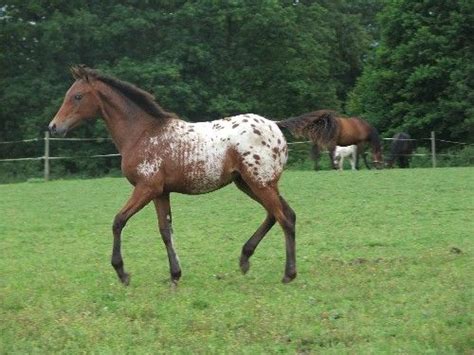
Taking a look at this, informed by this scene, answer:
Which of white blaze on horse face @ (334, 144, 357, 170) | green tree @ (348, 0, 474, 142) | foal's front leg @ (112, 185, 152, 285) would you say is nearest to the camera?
foal's front leg @ (112, 185, 152, 285)

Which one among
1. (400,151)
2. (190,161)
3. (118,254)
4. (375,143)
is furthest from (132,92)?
(400,151)

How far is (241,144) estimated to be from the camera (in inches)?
319

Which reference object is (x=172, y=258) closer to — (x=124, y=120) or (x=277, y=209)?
(x=277, y=209)

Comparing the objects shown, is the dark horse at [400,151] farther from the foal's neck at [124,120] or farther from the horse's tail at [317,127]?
the foal's neck at [124,120]

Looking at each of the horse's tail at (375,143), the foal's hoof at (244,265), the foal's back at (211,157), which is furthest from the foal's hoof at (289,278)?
the horse's tail at (375,143)

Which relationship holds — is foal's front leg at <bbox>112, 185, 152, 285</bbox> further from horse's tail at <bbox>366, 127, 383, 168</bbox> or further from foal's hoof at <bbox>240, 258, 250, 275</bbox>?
horse's tail at <bbox>366, 127, 383, 168</bbox>

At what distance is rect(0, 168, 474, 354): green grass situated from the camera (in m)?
5.59

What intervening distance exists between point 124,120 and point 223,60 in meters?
32.4

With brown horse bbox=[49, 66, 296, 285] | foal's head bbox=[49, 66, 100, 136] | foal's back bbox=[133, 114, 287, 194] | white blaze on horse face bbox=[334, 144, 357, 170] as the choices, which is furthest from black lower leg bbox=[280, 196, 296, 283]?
white blaze on horse face bbox=[334, 144, 357, 170]

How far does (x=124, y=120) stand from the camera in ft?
27.8

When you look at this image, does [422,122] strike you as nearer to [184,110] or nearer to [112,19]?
[184,110]

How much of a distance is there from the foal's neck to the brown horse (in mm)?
10

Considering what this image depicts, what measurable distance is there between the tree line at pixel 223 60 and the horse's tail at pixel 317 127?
84.5 feet

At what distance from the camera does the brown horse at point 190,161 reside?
8.05 metres
